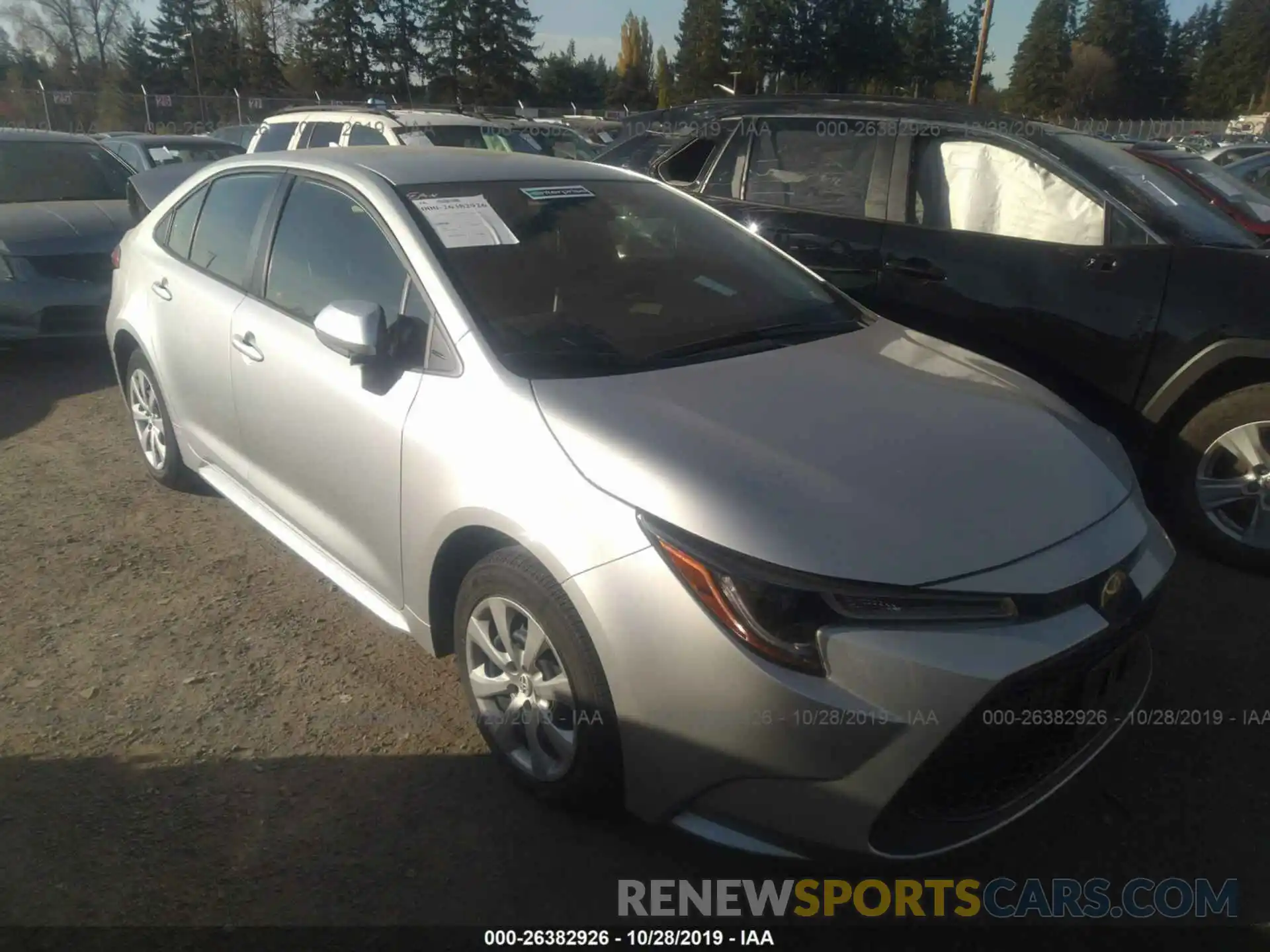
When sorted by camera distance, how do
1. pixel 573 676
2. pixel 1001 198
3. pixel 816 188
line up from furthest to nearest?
pixel 816 188 < pixel 1001 198 < pixel 573 676

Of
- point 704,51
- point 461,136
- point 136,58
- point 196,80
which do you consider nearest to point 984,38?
point 461,136

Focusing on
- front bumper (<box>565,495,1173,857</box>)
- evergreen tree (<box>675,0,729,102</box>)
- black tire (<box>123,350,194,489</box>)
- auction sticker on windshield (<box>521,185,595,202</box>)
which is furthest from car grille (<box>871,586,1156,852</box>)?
evergreen tree (<box>675,0,729,102</box>)

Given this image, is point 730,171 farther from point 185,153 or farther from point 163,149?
point 185,153

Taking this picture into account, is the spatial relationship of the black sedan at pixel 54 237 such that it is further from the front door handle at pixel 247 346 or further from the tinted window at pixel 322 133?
the front door handle at pixel 247 346

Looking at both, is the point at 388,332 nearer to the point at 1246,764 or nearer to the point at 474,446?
the point at 474,446

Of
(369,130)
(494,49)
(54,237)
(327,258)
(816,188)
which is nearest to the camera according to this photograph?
(327,258)

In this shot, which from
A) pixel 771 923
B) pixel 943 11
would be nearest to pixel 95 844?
pixel 771 923

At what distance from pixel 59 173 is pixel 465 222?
6476 mm

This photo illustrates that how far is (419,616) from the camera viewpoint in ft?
8.98

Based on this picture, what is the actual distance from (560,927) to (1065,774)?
1247 mm

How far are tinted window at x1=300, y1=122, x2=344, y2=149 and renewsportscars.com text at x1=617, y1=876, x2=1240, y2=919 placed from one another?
9479mm

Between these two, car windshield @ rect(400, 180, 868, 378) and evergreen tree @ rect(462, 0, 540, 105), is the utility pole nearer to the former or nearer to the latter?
car windshield @ rect(400, 180, 868, 378)

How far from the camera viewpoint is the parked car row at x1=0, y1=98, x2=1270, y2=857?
1959 millimetres

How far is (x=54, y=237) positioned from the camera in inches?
258
